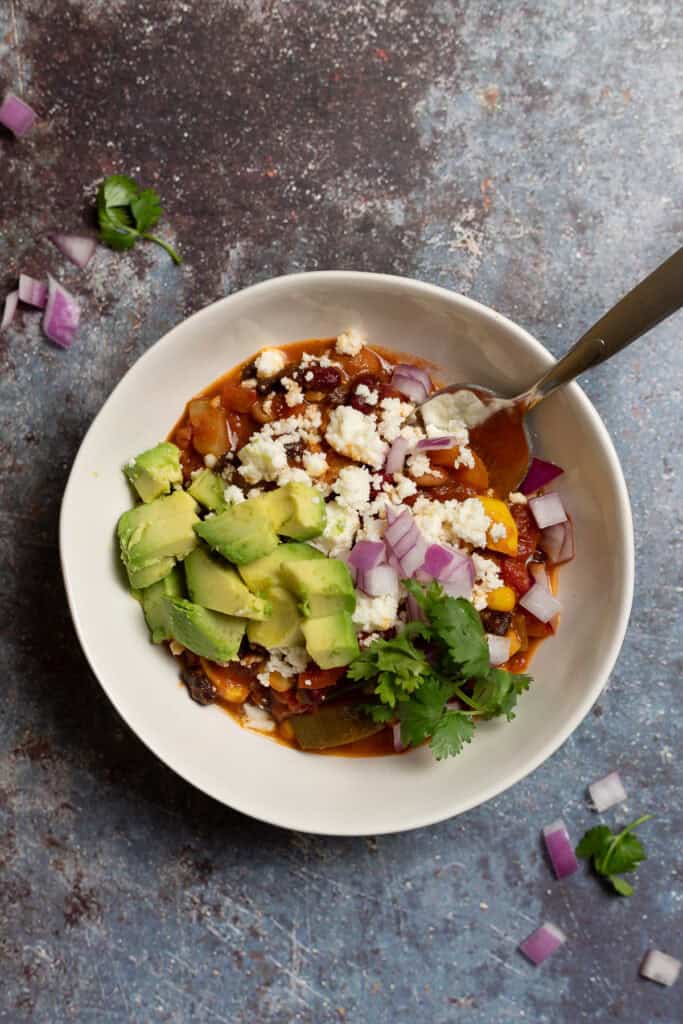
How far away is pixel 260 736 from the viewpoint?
2.87m

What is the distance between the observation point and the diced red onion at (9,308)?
3.05 metres

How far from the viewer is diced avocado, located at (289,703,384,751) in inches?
108

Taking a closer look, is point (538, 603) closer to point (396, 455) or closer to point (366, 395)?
point (396, 455)

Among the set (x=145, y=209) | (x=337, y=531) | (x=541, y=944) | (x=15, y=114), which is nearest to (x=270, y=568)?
(x=337, y=531)

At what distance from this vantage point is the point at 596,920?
3.14 metres

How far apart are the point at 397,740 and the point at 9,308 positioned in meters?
1.98

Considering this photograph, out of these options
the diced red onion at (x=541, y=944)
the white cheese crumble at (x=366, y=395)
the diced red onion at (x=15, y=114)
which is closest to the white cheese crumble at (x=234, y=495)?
the white cheese crumble at (x=366, y=395)

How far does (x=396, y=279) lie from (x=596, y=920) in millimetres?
2341

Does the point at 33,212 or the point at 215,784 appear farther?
the point at 33,212

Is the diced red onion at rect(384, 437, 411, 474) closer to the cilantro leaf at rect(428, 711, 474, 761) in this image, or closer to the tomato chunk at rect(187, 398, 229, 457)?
the tomato chunk at rect(187, 398, 229, 457)

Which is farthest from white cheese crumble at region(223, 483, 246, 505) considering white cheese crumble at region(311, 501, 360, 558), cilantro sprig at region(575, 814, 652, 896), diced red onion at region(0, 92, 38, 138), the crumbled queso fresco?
cilantro sprig at region(575, 814, 652, 896)

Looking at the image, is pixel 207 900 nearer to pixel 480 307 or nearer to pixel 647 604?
pixel 647 604

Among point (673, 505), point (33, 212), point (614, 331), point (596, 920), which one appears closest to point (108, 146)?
point (33, 212)

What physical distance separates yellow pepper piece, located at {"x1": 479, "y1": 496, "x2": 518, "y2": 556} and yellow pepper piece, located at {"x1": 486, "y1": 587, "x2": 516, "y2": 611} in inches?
4.8
